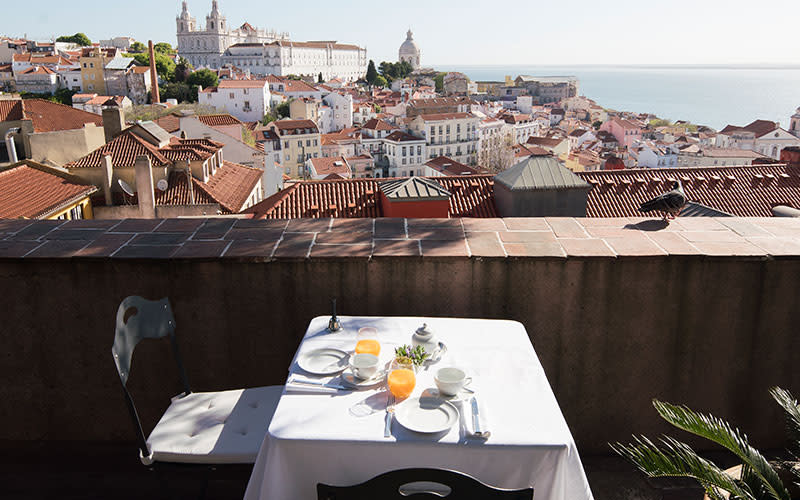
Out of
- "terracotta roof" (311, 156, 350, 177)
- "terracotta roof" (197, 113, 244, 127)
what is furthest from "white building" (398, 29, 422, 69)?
"terracotta roof" (197, 113, 244, 127)

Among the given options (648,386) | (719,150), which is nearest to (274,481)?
(648,386)

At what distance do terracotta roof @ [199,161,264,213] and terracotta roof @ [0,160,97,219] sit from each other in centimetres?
331

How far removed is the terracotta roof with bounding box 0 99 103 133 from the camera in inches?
967

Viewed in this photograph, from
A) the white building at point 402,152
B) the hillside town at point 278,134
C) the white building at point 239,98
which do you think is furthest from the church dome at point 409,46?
the white building at point 402,152

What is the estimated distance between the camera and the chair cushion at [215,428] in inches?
64.5

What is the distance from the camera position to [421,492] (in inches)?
43.6

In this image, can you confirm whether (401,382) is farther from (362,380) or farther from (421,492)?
(421,492)

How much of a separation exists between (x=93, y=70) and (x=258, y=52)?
124ft

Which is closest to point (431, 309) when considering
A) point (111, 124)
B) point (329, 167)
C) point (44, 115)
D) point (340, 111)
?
point (111, 124)

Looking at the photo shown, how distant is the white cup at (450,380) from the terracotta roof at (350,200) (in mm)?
10082

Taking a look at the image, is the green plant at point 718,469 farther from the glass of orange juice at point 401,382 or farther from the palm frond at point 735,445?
the glass of orange juice at point 401,382

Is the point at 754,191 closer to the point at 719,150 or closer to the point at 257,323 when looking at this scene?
the point at 257,323

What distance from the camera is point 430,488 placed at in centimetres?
118

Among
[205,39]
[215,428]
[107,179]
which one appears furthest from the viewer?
[205,39]
